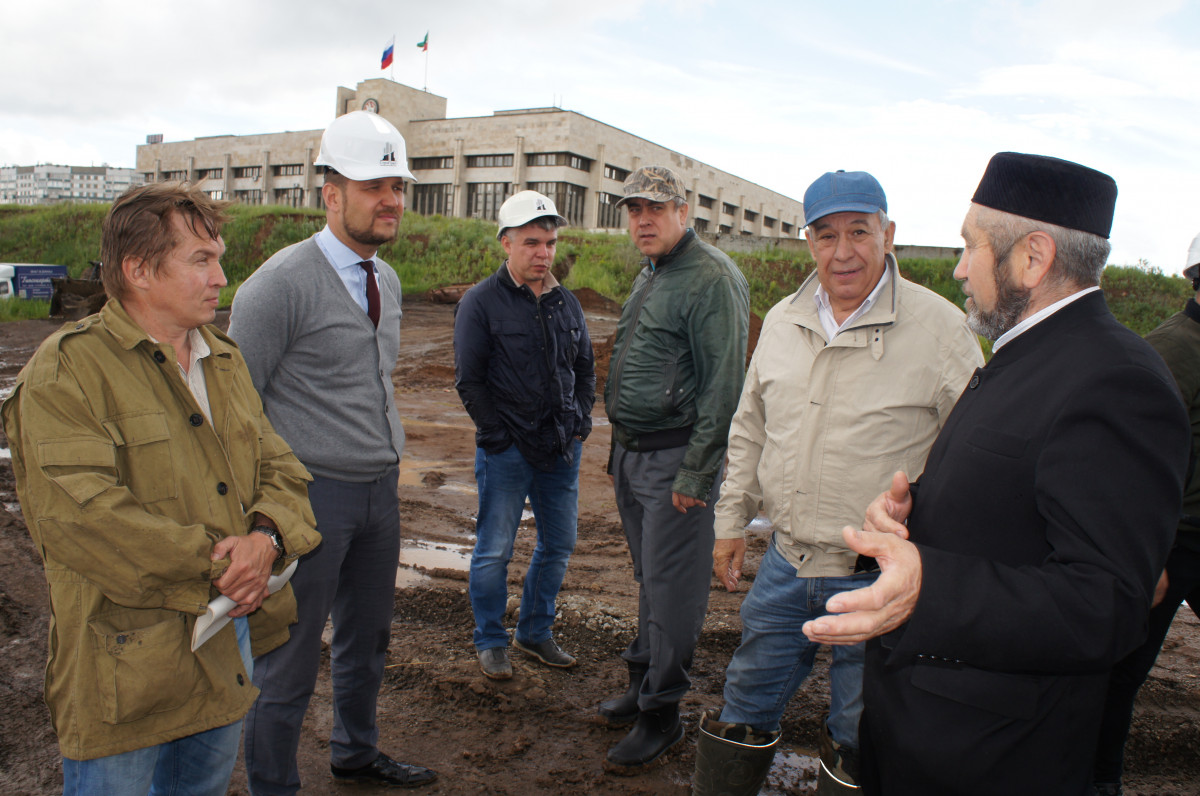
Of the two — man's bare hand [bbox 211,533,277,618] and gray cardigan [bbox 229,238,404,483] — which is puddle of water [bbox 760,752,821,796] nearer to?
gray cardigan [bbox 229,238,404,483]

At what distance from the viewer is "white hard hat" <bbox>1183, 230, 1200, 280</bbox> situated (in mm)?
3404

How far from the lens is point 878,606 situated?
4.75 feet

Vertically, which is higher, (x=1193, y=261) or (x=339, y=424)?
(x=1193, y=261)

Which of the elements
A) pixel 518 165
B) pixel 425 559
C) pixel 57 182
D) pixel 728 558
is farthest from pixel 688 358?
pixel 57 182

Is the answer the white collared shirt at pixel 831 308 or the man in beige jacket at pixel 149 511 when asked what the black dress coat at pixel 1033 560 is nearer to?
the white collared shirt at pixel 831 308

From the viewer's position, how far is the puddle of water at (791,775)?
3285 millimetres

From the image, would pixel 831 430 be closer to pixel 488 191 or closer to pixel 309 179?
pixel 488 191

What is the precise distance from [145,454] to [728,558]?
2.05 meters

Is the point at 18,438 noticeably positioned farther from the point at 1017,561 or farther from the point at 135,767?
the point at 1017,561

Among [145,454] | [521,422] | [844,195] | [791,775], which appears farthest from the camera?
[521,422]

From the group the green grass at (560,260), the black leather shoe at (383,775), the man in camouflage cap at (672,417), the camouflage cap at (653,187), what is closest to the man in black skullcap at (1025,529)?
the man in camouflage cap at (672,417)

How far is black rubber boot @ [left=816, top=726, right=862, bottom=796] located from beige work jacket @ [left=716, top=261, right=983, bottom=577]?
2.15 ft

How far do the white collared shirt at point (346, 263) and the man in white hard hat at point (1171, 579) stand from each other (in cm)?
320

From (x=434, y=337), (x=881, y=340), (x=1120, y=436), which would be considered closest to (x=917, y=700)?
(x=1120, y=436)
